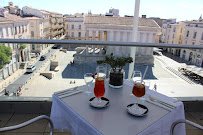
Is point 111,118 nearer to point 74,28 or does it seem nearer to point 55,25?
point 74,28

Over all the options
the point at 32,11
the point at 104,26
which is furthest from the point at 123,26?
the point at 32,11

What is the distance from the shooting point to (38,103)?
6.87 ft

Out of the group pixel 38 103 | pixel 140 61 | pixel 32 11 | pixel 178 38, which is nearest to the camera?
pixel 38 103

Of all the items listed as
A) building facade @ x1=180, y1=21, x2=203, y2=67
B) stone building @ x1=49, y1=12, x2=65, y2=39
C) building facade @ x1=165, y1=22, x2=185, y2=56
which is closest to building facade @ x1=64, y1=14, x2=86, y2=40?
stone building @ x1=49, y1=12, x2=65, y2=39

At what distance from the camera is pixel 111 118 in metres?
0.92

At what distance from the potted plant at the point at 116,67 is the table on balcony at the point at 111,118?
0.35ft

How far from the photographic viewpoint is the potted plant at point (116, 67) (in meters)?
1.26

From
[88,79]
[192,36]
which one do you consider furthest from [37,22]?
[88,79]

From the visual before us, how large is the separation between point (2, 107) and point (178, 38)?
3474cm

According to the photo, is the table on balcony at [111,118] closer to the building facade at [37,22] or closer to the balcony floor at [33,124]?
the balcony floor at [33,124]

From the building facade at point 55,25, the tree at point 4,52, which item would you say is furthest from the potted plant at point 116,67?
the building facade at point 55,25

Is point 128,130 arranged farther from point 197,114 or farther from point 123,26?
point 123,26

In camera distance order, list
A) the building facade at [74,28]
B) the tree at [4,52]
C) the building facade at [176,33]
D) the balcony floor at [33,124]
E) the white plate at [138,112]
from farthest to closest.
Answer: the building facade at [74,28], the building facade at [176,33], the tree at [4,52], the balcony floor at [33,124], the white plate at [138,112]

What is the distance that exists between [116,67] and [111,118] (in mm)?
473
